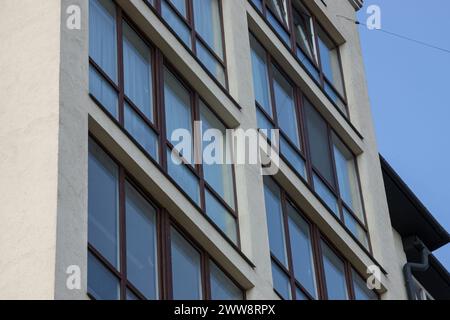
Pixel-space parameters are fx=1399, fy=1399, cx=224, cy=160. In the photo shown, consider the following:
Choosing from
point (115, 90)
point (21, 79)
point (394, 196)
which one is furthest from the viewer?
point (394, 196)

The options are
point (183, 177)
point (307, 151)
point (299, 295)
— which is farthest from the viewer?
point (307, 151)

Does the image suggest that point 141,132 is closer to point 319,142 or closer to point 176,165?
point 176,165

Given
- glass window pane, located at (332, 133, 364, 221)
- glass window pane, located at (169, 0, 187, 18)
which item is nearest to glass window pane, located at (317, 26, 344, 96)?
glass window pane, located at (332, 133, 364, 221)

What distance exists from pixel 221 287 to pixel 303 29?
371 inches

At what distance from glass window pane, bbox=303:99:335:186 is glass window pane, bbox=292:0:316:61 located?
68.8 inches

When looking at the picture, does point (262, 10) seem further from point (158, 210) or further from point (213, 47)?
point (158, 210)

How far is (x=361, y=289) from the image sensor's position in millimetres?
26516

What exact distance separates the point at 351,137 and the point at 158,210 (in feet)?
28.4

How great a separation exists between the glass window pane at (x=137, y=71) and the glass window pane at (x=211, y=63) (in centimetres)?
174

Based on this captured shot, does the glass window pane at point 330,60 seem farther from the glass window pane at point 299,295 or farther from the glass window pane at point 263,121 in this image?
the glass window pane at point 299,295

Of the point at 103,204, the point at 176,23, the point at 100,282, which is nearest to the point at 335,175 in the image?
the point at 176,23

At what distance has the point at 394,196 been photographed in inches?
1262

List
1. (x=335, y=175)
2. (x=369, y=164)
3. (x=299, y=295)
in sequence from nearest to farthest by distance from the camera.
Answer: (x=299, y=295)
(x=335, y=175)
(x=369, y=164)
